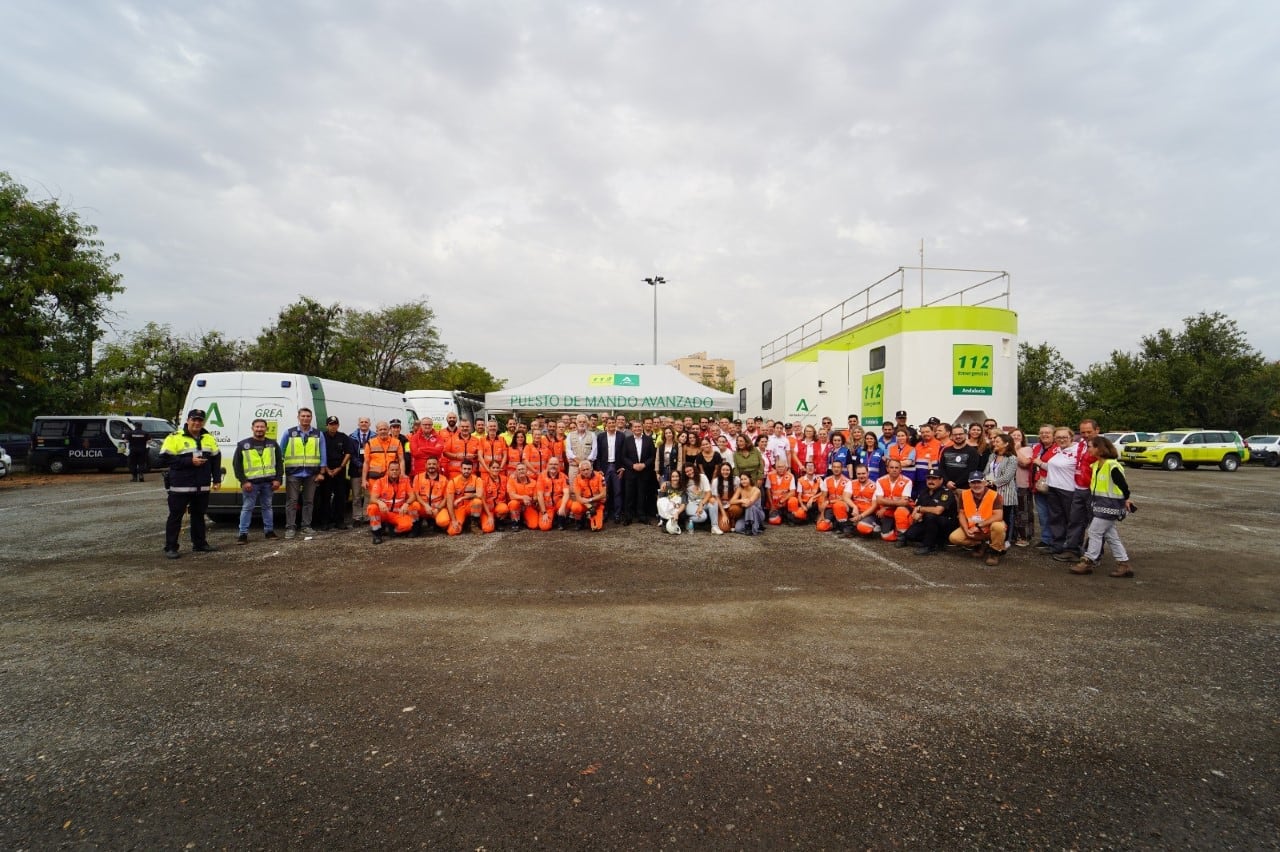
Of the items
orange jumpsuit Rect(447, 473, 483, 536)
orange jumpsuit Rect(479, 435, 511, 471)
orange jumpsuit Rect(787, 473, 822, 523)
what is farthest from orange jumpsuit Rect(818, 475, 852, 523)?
orange jumpsuit Rect(447, 473, 483, 536)

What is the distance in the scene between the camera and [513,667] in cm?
390

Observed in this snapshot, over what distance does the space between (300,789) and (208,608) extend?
11.4 ft

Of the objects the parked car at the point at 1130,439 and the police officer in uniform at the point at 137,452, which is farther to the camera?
the parked car at the point at 1130,439

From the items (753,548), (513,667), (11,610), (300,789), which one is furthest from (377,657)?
(753,548)

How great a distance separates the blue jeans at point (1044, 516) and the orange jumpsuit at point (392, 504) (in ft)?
28.6

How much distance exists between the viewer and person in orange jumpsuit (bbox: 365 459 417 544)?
318 inches

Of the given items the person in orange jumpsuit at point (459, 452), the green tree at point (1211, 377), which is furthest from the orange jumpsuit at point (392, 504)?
the green tree at point (1211, 377)

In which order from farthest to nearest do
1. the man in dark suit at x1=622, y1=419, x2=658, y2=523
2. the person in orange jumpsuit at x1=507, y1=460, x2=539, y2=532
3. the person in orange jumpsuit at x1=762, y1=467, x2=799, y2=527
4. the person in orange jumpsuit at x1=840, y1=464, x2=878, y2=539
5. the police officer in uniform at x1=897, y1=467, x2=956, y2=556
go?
the person in orange jumpsuit at x1=762, y1=467, x2=799, y2=527, the man in dark suit at x1=622, y1=419, x2=658, y2=523, the person in orange jumpsuit at x1=507, y1=460, x2=539, y2=532, the person in orange jumpsuit at x1=840, y1=464, x2=878, y2=539, the police officer in uniform at x1=897, y1=467, x2=956, y2=556

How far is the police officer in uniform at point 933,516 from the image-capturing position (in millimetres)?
7379

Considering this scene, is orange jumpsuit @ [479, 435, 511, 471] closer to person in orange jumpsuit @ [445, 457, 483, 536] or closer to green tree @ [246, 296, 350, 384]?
person in orange jumpsuit @ [445, 457, 483, 536]

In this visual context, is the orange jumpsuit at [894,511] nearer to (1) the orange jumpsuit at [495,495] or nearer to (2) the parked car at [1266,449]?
(1) the orange jumpsuit at [495,495]

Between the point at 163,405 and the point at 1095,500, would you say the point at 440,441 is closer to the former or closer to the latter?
the point at 1095,500

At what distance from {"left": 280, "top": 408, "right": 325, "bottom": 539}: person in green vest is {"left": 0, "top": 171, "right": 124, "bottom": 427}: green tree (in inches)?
659

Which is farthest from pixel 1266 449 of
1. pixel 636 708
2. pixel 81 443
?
pixel 81 443
